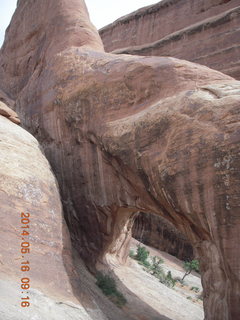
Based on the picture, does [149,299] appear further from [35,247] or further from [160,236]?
[160,236]

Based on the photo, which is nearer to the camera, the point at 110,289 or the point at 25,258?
the point at 25,258

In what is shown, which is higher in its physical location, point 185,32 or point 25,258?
point 185,32

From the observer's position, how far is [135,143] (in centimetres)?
1019

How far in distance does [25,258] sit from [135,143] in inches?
175

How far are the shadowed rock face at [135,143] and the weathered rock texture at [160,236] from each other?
10482 millimetres

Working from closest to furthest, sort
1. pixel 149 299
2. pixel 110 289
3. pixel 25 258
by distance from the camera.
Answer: pixel 25 258 → pixel 110 289 → pixel 149 299

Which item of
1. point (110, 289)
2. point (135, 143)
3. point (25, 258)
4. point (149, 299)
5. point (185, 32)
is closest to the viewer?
point (25, 258)

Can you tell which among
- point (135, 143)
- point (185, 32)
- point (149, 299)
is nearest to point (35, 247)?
point (135, 143)

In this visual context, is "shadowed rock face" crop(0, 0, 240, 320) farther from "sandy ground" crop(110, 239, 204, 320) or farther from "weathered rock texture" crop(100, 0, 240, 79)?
"weathered rock texture" crop(100, 0, 240, 79)

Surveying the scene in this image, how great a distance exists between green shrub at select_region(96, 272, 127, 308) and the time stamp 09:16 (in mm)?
4674

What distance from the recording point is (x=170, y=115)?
9.33 m

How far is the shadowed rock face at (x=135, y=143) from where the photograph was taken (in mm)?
8258

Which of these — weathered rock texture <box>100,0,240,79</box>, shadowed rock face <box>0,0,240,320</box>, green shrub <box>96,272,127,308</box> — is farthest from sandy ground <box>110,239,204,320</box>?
A: weathered rock texture <box>100,0,240,79</box>

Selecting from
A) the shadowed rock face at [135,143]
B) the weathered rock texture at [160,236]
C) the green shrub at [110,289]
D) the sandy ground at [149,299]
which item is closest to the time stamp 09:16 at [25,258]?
the shadowed rock face at [135,143]
